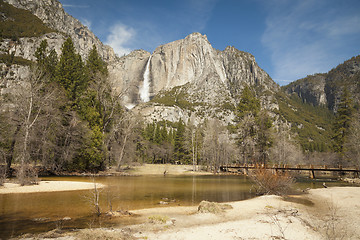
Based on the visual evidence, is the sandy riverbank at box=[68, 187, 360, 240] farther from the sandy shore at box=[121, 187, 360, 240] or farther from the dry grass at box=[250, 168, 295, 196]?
the dry grass at box=[250, 168, 295, 196]

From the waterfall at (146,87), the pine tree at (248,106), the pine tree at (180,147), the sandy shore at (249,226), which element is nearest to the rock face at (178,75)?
the waterfall at (146,87)

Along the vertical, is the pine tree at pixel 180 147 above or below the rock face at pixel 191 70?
below

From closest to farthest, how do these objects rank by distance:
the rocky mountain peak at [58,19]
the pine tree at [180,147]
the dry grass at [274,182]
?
the dry grass at [274,182], the pine tree at [180,147], the rocky mountain peak at [58,19]


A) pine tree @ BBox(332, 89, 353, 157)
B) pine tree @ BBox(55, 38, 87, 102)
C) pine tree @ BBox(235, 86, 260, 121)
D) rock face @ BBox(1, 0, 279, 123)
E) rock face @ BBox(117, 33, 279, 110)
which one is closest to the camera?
pine tree @ BBox(55, 38, 87, 102)

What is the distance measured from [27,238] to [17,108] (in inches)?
818

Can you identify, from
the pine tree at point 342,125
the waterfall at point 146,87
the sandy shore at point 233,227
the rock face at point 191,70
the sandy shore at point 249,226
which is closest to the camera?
the sandy shore at point 233,227

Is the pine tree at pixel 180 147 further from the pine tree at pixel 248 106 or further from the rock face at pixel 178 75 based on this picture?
the rock face at pixel 178 75

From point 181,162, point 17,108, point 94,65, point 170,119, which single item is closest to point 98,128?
point 17,108

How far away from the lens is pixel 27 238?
5723mm

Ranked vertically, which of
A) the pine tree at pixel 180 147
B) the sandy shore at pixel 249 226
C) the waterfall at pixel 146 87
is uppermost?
the waterfall at pixel 146 87

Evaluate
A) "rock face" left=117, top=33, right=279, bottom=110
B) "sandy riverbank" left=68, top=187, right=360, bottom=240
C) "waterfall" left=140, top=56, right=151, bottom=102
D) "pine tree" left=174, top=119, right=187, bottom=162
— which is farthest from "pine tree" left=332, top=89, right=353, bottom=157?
"waterfall" left=140, top=56, right=151, bottom=102

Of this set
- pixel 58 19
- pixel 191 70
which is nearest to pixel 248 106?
pixel 191 70

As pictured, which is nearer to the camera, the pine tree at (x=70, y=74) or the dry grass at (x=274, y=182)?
the dry grass at (x=274, y=182)

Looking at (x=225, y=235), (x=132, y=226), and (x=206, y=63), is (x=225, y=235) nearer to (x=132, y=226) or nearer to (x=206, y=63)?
(x=132, y=226)
